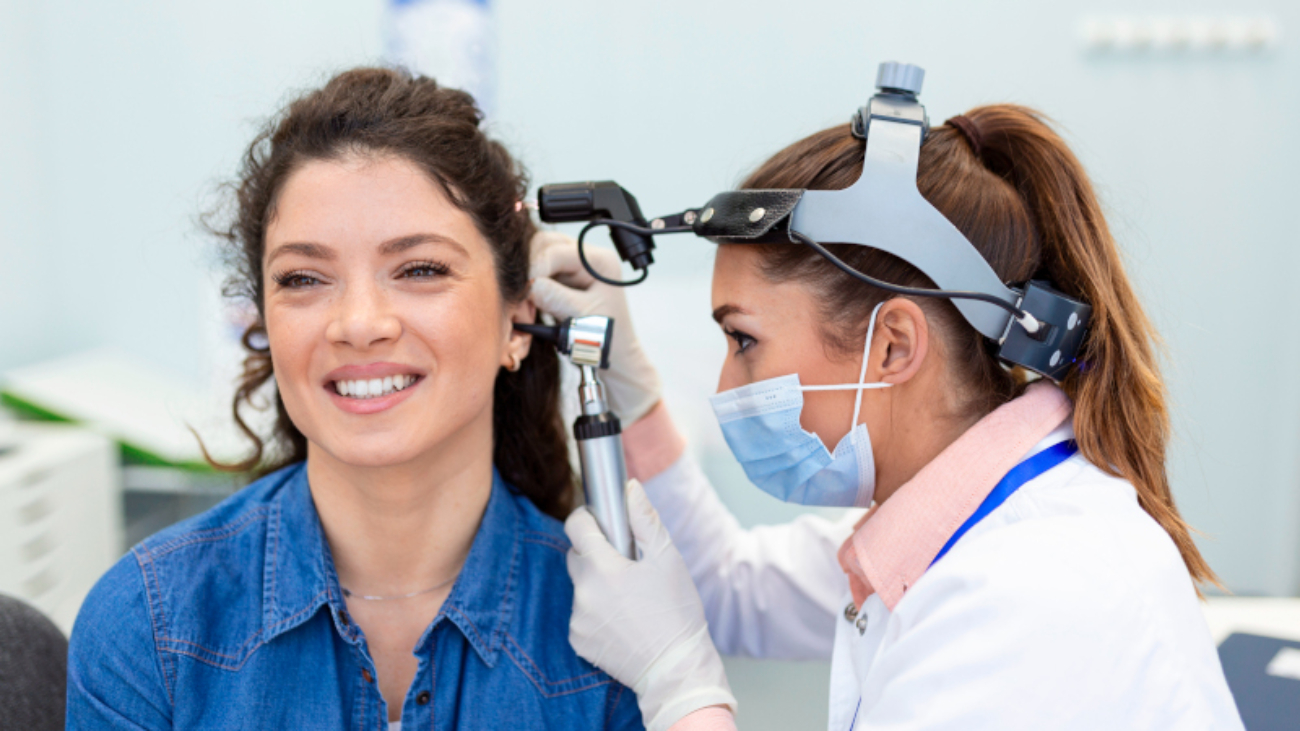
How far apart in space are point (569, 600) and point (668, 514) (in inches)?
12.5

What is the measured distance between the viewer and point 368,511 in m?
1.14

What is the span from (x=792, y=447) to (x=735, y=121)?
4.46 ft

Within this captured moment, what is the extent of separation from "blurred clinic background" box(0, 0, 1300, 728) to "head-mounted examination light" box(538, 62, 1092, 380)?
1031 millimetres

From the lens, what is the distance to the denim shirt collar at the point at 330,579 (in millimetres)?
1060

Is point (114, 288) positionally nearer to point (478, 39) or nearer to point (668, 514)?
point (478, 39)

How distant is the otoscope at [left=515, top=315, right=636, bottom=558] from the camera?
3.72 ft

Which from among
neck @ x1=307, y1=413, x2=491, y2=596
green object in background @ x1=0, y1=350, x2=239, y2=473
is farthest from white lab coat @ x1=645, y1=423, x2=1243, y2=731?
green object in background @ x1=0, y1=350, x2=239, y2=473

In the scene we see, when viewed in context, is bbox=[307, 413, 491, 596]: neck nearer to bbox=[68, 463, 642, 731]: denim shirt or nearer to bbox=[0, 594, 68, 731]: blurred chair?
bbox=[68, 463, 642, 731]: denim shirt

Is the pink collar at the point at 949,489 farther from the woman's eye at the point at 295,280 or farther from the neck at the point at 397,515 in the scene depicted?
the woman's eye at the point at 295,280

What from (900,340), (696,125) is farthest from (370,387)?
(696,125)

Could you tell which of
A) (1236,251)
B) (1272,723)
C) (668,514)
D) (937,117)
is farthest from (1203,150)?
(668,514)

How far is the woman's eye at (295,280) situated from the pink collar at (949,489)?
0.74m

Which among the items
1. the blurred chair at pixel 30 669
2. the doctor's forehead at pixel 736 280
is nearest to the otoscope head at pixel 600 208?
the doctor's forehead at pixel 736 280

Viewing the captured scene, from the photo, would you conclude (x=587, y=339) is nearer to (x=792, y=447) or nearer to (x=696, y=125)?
(x=792, y=447)
